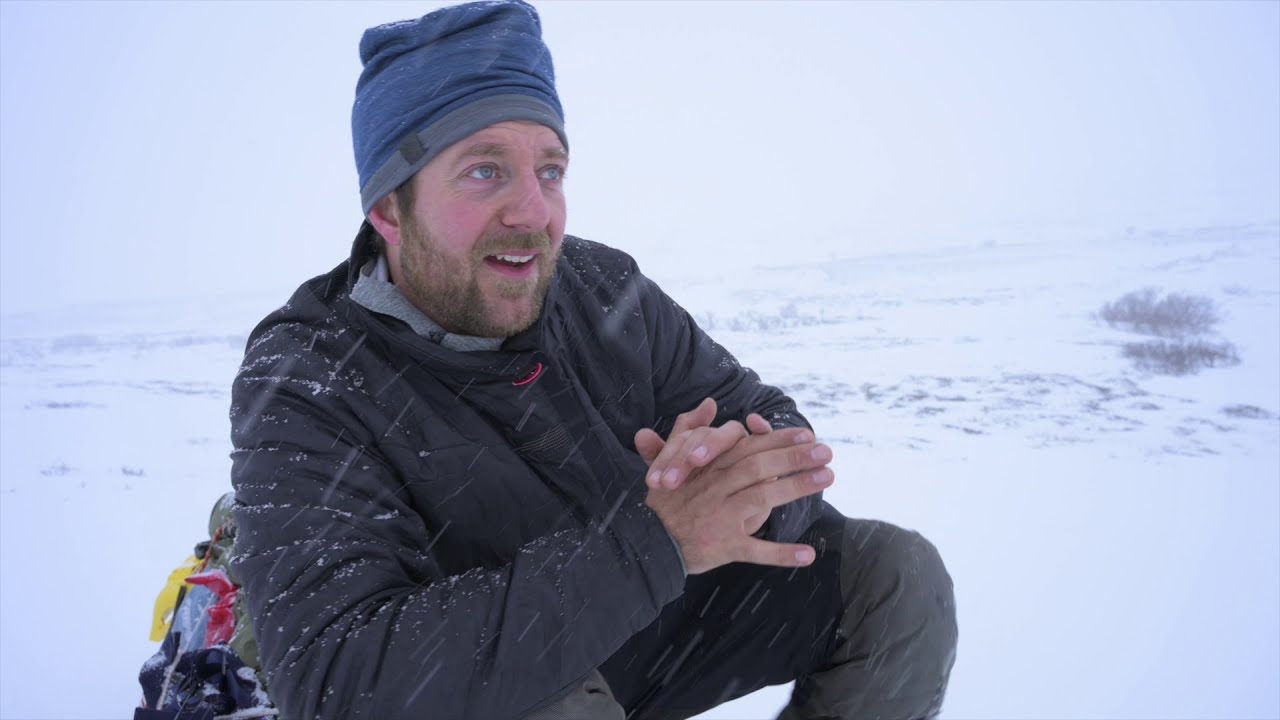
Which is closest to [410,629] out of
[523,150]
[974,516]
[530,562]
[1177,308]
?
[530,562]

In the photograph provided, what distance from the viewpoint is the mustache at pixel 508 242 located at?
195 centimetres

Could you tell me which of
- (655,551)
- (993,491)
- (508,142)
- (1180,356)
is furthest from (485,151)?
(1180,356)

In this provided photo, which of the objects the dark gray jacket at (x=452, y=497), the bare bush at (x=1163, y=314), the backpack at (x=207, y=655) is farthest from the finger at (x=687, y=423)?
the bare bush at (x=1163, y=314)

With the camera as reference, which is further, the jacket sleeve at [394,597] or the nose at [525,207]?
the nose at [525,207]

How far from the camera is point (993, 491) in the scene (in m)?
4.91

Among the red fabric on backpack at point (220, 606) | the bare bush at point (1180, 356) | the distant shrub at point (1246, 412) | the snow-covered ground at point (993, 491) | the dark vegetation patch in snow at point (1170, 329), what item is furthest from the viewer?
the dark vegetation patch in snow at point (1170, 329)

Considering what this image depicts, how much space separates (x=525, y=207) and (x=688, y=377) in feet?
2.30

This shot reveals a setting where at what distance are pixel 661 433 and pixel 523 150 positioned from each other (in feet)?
2.82

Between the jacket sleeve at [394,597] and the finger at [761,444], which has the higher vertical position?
the finger at [761,444]

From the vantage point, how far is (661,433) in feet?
7.52

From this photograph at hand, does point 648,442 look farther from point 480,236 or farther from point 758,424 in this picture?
point 480,236

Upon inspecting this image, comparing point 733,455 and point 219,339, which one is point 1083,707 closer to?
point 733,455

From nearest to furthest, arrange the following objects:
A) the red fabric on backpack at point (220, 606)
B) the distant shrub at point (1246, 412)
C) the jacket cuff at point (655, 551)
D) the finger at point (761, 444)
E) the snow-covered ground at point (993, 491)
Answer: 1. the jacket cuff at point (655, 551)
2. the finger at point (761, 444)
3. the red fabric on backpack at point (220, 606)
4. the snow-covered ground at point (993, 491)
5. the distant shrub at point (1246, 412)

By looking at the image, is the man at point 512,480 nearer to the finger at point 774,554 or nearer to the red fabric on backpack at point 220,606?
the finger at point 774,554
